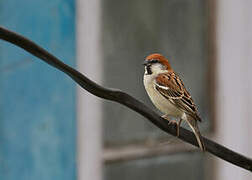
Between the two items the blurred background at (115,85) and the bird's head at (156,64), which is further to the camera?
the blurred background at (115,85)

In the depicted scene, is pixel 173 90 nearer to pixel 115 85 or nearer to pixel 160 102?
pixel 160 102

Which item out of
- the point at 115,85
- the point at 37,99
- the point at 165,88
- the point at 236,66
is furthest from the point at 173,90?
the point at 236,66

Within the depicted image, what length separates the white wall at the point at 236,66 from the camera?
14.2 feet

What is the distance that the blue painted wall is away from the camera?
3785 mm

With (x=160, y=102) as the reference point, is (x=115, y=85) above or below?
above

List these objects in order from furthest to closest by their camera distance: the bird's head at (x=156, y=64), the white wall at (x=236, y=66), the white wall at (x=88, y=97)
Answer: the white wall at (x=236, y=66)
the white wall at (x=88, y=97)
the bird's head at (x=156, y=64)

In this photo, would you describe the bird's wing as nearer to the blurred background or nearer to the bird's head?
the bird's head

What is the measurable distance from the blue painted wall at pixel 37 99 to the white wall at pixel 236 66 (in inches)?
40.3

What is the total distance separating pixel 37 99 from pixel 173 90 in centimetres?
134

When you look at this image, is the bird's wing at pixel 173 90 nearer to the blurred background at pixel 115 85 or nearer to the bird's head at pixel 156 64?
the bird's head at pixel 156 64

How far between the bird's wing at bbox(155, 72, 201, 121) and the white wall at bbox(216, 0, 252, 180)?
1521 millimetres

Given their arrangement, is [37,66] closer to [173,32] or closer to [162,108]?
[173,32]

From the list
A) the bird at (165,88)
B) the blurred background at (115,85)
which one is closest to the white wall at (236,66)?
the blurred background at (115,85)

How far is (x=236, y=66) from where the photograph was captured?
171 inches
